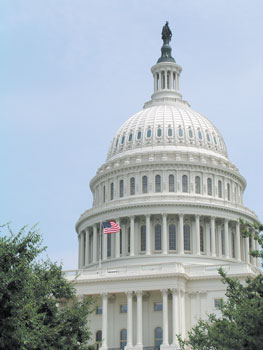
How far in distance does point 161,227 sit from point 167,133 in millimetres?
15553

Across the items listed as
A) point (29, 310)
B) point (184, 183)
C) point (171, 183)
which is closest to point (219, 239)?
point (184, 183)

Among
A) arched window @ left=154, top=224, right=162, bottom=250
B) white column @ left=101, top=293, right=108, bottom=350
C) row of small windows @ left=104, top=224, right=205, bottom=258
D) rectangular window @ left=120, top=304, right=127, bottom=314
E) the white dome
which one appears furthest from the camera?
the white dome

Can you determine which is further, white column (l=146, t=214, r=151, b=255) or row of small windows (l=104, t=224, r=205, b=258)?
row of small windows (l=104, t=224, r=205, b=258)

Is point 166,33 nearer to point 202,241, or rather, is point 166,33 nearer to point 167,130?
point 167,130

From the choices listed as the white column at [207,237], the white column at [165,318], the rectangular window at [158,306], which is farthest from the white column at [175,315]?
the white column at [207,237]

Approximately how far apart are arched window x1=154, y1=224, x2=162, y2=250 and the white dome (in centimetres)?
1178

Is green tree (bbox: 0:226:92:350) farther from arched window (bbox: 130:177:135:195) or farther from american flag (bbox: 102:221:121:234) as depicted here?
arched window (bbox: 130:177:135:195)

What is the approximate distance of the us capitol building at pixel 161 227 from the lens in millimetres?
87062

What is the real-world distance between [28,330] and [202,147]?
69.4 m

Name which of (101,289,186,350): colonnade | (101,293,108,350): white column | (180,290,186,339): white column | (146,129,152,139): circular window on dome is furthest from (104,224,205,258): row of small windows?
(101,293,108,350): white column

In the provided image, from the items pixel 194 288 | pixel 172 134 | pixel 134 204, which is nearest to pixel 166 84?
pixel 172 134

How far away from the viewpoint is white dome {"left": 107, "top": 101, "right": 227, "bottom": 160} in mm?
110688

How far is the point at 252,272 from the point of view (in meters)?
87.7

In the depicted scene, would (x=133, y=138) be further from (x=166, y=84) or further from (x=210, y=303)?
(x=210, y=303)
